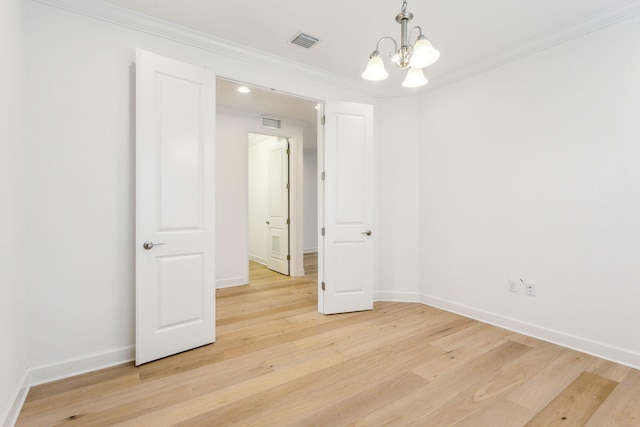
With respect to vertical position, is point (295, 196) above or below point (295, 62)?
below

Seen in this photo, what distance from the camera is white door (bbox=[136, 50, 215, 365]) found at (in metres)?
2.25

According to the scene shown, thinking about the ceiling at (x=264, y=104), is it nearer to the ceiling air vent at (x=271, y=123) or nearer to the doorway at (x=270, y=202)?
the ceiling air vent at (x=271, y=123)

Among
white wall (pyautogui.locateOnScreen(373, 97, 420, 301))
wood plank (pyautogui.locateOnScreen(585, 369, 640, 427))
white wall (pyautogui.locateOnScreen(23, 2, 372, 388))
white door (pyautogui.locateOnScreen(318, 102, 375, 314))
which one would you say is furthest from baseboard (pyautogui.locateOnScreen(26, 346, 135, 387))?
wood plank (pyautogui.locateOnScreen(585, 369, 640, 427))

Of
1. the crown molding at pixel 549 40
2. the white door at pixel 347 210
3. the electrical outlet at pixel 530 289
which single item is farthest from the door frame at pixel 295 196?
the electrical outlet at pixel 530 289

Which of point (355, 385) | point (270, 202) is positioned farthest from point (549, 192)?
point (270, 202)

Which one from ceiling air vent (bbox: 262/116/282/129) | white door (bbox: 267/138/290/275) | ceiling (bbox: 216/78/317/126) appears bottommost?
white door (bbox: 267/138/290/275)

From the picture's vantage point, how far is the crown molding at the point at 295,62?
2223mm

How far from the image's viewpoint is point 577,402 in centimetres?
183

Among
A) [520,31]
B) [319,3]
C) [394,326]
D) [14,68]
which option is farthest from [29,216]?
[520,31]

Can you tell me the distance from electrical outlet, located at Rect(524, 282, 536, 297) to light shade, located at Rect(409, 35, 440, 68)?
7.83 feet

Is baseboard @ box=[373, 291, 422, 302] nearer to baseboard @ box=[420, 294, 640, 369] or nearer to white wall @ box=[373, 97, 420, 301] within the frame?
white wall @ box=[373, 97, 420, 301]

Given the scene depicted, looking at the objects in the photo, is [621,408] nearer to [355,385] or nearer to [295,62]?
[355,385]

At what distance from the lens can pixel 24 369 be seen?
1910 millimetres

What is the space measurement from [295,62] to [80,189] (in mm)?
2297
